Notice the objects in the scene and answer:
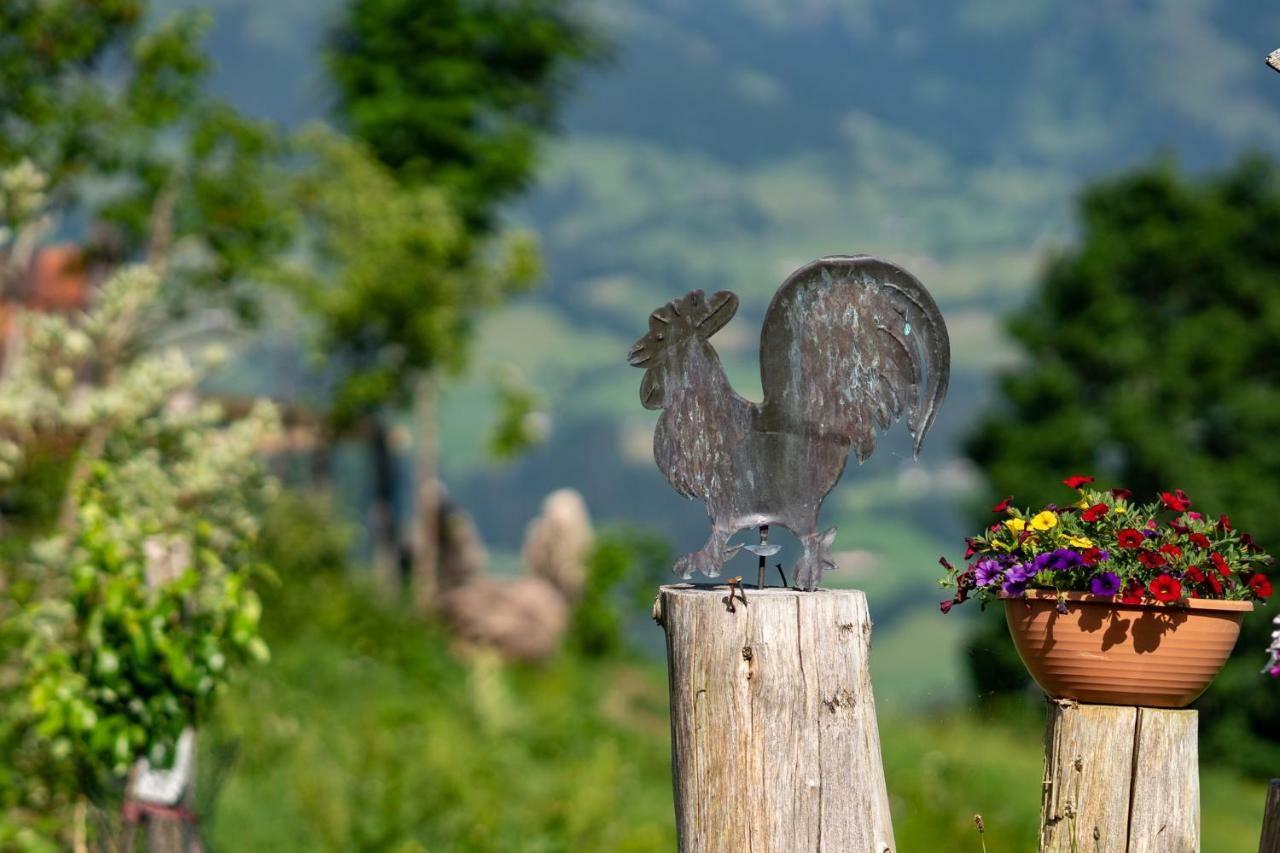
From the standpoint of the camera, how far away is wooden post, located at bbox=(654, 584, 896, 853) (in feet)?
10.2

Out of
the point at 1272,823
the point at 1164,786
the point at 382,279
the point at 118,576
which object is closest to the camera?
the point at 1272,823

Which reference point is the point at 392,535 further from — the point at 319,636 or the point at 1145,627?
the point at 1145,627

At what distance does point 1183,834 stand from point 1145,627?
1.39ft

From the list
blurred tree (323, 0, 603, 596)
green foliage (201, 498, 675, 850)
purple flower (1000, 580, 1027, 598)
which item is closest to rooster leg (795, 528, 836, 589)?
purple flower (1000, 580, 1027, 598)

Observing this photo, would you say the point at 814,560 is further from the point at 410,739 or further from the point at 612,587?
the point at 612,587

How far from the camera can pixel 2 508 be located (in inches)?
360

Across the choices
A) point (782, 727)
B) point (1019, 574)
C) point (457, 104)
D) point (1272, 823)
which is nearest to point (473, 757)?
point (782, 727)

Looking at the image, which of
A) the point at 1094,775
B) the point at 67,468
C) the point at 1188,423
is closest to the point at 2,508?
the point at 67,468

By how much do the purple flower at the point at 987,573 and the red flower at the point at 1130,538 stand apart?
0.87 ft

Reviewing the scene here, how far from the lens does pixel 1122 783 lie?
3064mm

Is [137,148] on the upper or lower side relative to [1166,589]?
upper

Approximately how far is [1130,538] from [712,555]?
0.91 metres

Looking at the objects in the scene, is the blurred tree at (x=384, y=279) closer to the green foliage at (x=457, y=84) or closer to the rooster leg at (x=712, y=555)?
the green foliage at (x=457, y=84)

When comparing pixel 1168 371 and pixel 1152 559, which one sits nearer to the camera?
pixel 1152 559
